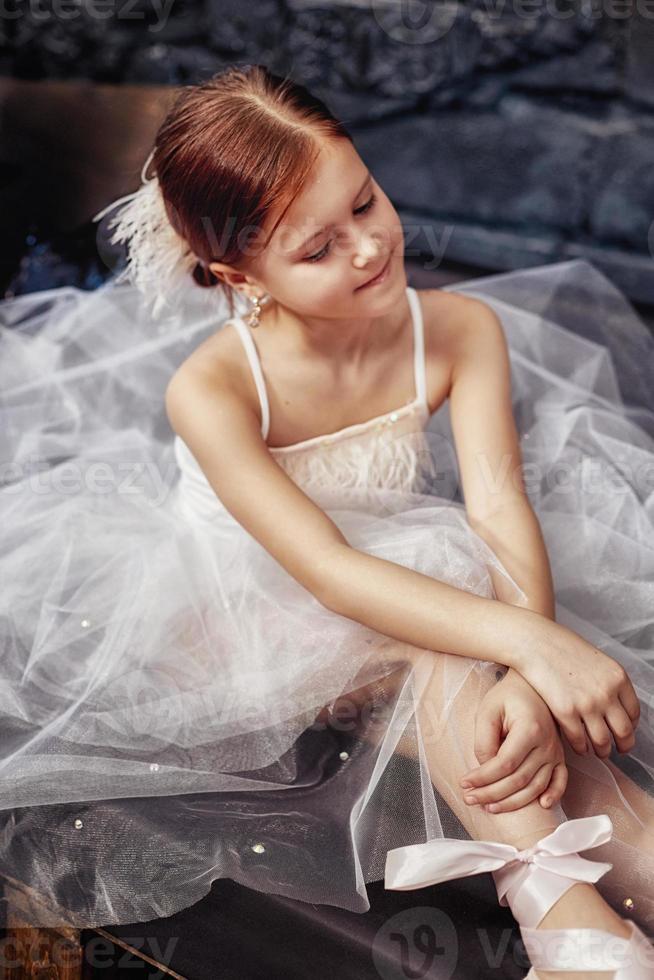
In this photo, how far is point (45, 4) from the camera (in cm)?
234

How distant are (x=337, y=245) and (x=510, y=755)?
52 cm

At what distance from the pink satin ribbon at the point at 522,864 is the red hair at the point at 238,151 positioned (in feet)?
1.99

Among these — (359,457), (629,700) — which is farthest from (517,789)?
(359,457)

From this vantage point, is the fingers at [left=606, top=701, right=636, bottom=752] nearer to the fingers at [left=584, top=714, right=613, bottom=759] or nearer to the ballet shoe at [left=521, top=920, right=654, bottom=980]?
the fingers at [left=584, top=714, right=613, bottom=759]

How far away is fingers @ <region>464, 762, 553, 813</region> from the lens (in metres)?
0.94

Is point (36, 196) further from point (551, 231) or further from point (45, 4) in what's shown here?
point (551, 231)

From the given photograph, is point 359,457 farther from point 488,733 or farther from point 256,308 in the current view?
point 488,733

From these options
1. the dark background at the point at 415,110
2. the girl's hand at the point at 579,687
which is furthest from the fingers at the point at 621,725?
the dark background at the point at 415,110

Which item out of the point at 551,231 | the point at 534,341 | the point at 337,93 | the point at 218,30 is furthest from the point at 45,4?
the point at 534,341

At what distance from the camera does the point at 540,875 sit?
0.92 metres

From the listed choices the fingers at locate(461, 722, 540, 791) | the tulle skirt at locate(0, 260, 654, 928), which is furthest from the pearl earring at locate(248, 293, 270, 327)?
the fingers at locate(461, 722, 540, 791)

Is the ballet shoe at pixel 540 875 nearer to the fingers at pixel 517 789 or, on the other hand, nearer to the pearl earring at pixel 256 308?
the fingers at pixel 517 789

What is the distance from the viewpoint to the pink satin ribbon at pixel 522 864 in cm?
92

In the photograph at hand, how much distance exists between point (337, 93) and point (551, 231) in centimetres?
53
